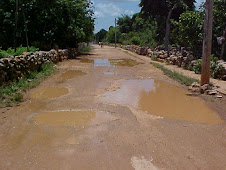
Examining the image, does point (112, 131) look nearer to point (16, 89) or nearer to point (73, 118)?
point (73, 118)

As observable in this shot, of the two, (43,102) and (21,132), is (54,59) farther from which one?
(21,132)

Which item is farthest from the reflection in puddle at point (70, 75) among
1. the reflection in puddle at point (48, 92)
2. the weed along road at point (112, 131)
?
the weed along road at point (112, 131)

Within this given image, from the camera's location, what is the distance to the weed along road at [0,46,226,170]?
3.79 meters

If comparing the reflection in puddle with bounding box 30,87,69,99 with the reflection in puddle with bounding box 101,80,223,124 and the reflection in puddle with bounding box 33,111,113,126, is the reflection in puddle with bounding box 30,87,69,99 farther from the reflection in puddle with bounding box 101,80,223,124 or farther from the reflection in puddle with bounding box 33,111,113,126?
the reflection in puddle with bounding box 33,111,113,126

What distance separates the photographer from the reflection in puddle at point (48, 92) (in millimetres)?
7883

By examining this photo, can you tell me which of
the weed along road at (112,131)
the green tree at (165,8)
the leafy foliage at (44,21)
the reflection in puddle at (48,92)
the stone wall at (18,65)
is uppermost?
the green tree at (165,8)

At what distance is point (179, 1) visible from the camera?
24.8 metres

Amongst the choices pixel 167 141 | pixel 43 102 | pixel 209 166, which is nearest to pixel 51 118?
pixel 43 102

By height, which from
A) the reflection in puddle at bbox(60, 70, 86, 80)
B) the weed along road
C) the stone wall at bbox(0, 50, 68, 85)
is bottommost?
the weed along road

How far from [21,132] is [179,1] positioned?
76.3 ft

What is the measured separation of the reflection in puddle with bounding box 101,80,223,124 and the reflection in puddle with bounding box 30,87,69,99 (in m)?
1.51

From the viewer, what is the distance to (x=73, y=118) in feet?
18.8

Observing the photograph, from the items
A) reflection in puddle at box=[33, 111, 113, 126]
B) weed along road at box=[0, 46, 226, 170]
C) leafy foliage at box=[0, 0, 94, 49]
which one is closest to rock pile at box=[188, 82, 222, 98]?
weed along road at box=[0, 46, 226, 170]

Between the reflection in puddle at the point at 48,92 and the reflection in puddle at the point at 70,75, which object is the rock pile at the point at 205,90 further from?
the reflection in puddle at the point at 70,75
